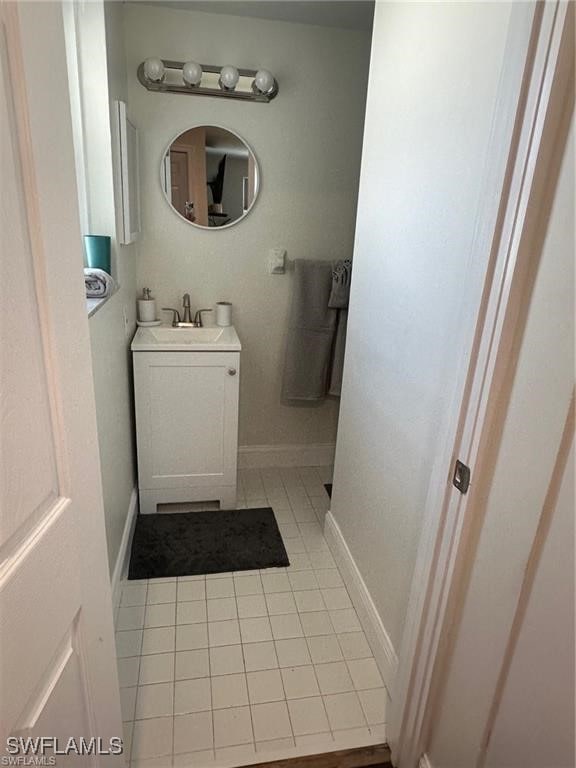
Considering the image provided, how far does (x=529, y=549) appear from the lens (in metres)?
0.82

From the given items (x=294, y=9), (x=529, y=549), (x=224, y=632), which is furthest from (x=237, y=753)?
(x=294, y=9)

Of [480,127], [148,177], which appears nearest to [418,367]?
[480,127]

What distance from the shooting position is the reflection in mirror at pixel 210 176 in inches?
92.4

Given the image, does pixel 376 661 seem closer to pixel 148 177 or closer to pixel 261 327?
pixel 261 327

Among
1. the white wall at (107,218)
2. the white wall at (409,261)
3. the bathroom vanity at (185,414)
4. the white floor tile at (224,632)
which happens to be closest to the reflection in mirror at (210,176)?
the white wall at (107,218)

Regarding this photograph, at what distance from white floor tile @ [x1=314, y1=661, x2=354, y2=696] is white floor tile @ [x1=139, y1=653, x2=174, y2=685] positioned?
1.61ft

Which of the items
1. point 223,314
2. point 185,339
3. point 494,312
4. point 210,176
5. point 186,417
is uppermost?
point 210,176

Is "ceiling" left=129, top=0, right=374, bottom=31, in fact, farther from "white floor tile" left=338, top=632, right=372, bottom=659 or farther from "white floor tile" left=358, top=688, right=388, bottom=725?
"white floor tile" left=358, top=688, right=388, bottom=725

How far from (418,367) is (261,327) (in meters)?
1.52

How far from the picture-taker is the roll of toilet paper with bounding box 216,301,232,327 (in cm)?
256

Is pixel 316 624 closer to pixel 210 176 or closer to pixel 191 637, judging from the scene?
pixel 191 637

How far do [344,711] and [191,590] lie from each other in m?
0.75

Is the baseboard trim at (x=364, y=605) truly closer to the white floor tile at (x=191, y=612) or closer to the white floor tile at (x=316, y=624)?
the white floor tile at (x=316, y=624)

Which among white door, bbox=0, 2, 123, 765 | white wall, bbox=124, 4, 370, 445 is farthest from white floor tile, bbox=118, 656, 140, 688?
white wall, bbox=124, 4, 370, 445
